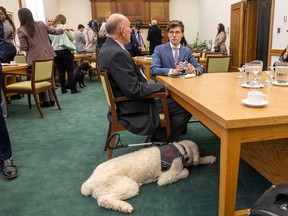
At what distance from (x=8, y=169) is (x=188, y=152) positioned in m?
1.26

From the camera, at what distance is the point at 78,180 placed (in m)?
1.78

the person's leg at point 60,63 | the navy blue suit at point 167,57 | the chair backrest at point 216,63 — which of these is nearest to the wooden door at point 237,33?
the chair backrest at point 216,63

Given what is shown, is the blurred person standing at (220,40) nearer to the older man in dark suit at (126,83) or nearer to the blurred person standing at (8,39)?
the blurred person standing at (8,39)

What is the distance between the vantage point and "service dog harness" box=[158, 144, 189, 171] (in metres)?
1.70

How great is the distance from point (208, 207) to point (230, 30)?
6996mm

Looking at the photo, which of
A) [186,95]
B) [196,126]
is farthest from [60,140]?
[186,95]

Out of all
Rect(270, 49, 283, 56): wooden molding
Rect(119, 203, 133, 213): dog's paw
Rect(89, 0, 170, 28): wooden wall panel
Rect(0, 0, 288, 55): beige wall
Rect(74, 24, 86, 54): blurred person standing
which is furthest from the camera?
Rect(89, 0, 170, 28): wooden wall panel

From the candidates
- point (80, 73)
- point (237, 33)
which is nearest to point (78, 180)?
point (80, 73)

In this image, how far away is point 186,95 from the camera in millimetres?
1388

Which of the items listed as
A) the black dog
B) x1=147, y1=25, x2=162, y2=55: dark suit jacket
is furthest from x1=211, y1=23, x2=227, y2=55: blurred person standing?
the black dog

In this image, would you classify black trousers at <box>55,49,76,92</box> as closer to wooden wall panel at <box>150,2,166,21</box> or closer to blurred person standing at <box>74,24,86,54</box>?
blurred person standing at <box>74,24,86,54</box>

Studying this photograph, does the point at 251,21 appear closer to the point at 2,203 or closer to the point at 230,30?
the point at 230,30

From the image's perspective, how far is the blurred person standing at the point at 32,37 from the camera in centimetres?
346

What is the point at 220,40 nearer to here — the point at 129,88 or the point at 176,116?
the point at 176,116
